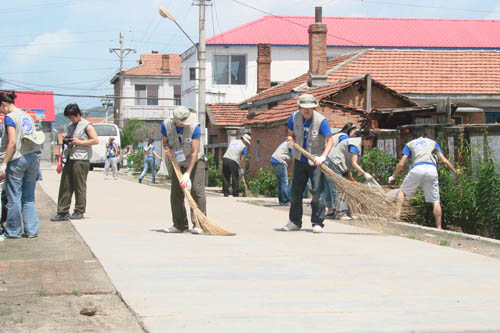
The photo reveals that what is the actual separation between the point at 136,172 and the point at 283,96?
18.5 m

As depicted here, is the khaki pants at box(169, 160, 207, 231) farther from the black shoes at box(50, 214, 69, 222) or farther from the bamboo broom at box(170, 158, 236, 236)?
the black shoes at box(50, 214, 69, 222)

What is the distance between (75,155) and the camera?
1245cm

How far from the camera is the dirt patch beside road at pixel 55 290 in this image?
17.8 ft

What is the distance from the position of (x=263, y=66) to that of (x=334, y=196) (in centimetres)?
2382

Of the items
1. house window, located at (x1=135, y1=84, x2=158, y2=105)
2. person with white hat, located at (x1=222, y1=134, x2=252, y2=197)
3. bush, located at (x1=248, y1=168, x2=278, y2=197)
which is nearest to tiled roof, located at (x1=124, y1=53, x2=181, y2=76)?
house window, located at (x1=135, y1=84, x2=158, y2=105)

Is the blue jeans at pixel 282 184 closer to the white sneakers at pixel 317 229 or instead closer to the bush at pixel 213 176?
the white sneakers at pixel 317 229

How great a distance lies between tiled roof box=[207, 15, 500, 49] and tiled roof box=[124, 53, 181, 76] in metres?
21.8

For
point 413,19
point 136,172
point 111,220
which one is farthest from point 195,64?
point 111,220

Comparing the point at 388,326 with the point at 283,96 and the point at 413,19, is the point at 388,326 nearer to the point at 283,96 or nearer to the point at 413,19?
the point at 283,96

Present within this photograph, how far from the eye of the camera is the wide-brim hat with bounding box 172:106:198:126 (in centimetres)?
1062

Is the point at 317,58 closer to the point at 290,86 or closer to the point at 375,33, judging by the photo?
the point at 290,86

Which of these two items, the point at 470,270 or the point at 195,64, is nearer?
the point at 470,270

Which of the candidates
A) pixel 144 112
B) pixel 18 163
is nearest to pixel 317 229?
pixel 18 163

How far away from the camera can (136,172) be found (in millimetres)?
46906
